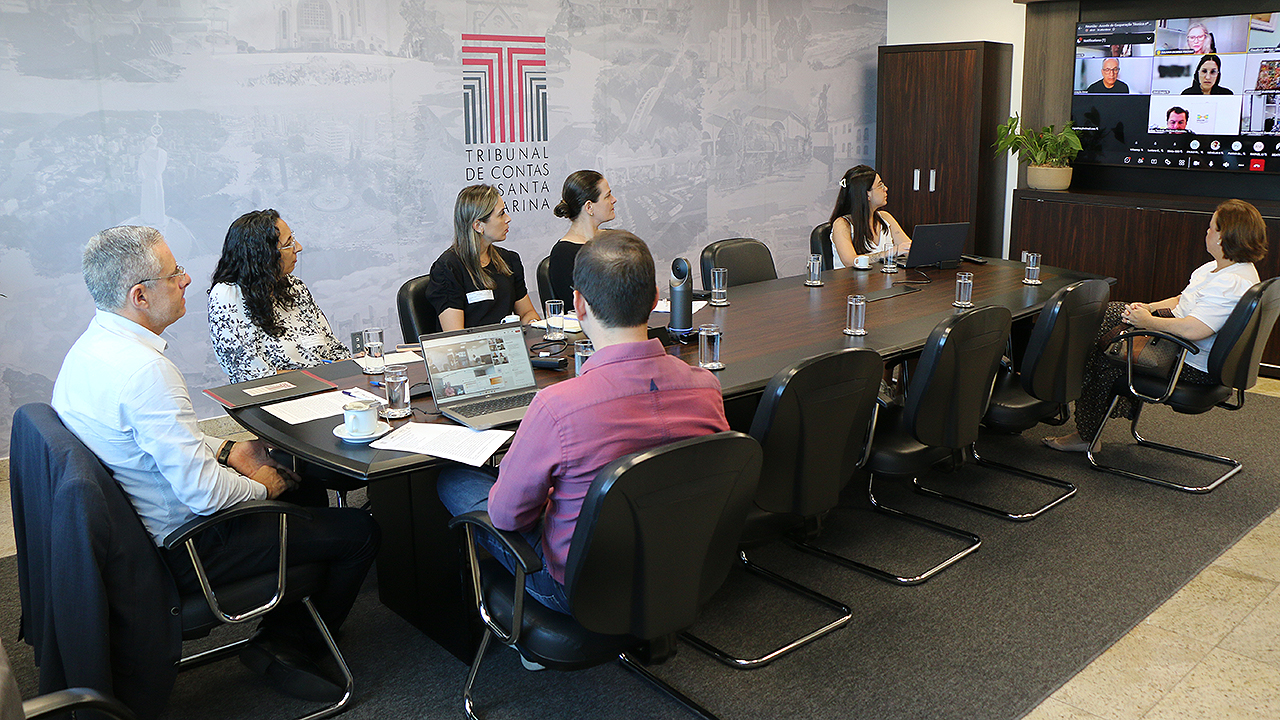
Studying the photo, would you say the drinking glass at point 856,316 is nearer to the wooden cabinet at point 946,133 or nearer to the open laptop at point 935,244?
the open laptop at point 935,244

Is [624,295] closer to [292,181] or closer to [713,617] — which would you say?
[713,617]

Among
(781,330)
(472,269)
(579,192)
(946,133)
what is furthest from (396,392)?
(946,133)

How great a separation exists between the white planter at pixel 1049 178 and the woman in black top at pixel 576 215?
3654 millimetres

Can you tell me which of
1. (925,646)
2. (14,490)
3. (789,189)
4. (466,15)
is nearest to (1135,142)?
(789,189)

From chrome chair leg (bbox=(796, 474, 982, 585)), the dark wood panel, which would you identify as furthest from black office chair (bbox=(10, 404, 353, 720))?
the dark wood panel

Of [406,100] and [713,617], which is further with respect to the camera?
[406,100]

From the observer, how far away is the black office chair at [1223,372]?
12.7 ft

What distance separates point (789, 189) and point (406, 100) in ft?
10.9

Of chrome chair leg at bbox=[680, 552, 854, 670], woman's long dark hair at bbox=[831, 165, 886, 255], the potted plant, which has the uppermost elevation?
the potted plant

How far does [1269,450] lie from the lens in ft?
15.2

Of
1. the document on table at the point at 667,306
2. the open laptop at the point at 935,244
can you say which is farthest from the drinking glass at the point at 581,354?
the open laptop at the point at 935,244

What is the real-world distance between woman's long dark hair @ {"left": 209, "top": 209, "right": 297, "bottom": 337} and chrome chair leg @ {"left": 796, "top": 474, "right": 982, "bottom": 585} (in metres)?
2.14

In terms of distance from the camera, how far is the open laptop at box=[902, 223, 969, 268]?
510 cm

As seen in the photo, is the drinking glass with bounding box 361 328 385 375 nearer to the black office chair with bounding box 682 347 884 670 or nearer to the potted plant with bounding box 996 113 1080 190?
the black office chair with bounding box 682 347 884 670
